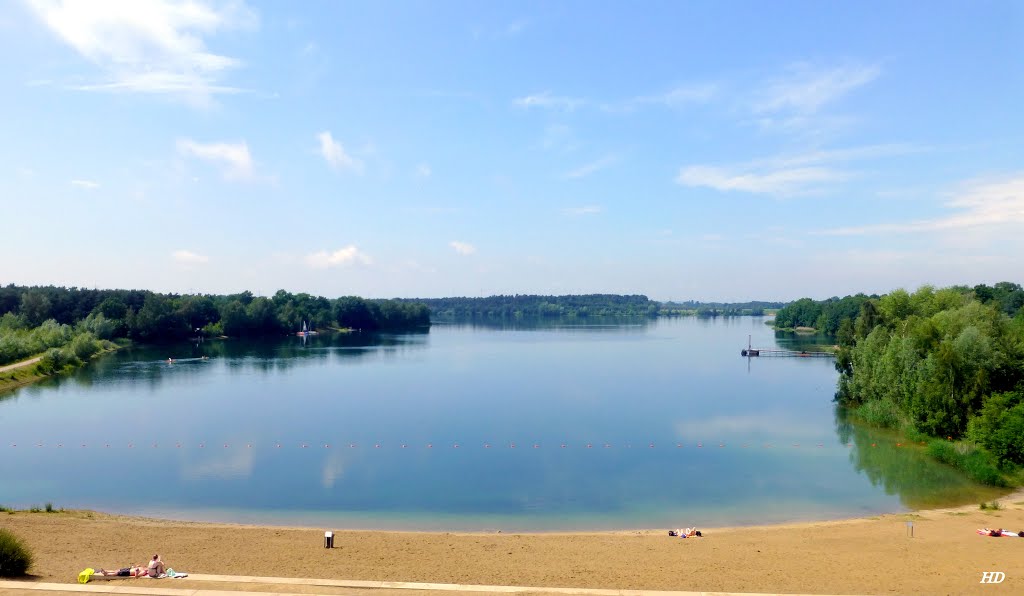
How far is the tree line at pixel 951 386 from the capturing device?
26281 mm

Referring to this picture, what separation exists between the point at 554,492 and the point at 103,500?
1632 cm

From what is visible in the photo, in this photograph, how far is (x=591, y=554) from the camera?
1695 cm

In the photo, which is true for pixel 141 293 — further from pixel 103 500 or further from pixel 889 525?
pixel 889 525

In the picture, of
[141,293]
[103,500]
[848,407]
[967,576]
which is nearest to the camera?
[967,576]

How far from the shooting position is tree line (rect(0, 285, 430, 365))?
7069 centimetres

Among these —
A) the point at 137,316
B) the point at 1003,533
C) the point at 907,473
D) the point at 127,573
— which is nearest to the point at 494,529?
the point at 127,573

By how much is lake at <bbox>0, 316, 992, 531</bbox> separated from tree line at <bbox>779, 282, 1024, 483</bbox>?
1.47 metres

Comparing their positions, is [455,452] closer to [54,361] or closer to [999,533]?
[999,533]

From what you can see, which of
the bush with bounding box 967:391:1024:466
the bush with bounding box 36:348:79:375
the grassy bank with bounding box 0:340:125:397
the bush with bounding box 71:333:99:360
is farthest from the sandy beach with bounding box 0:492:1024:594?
the bush with bounding box 71:333:99:360

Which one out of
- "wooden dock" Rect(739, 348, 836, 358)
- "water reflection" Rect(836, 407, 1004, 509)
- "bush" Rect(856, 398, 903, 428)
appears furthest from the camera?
"wooden dock" Rect(739, 348, 836, 358)

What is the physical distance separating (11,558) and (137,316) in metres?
90.1

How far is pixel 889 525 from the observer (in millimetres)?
20125

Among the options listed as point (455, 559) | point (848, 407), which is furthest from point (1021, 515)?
point (848, 407)

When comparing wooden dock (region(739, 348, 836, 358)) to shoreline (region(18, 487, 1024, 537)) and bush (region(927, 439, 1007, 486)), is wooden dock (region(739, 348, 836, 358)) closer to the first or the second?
bush (region(927, 439, 1007, 486))
